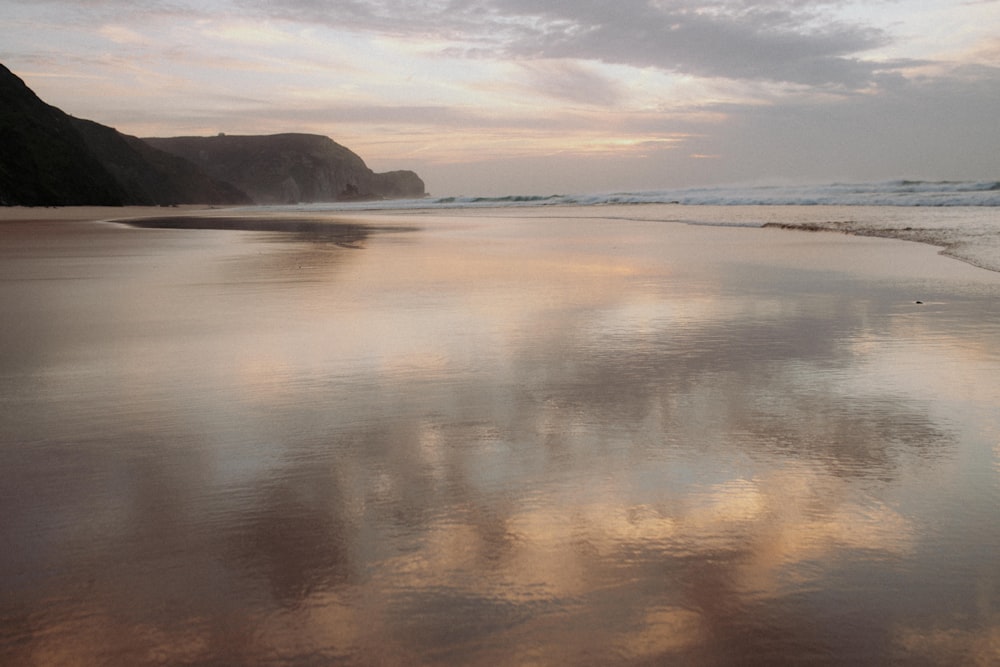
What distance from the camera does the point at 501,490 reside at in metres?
2.49

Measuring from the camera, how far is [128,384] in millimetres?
3953

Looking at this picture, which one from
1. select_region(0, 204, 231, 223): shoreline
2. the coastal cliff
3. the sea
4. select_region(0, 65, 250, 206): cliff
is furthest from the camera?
the coastal cliff

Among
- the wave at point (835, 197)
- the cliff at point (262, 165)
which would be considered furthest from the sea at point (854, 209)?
the cliff at point (262, 165)

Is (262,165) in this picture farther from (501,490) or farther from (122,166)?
(501,490)

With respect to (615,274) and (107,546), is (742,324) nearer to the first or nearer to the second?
(615,274)

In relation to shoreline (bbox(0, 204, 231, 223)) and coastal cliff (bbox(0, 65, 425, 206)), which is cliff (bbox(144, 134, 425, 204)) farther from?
shoreline (bbox(0, 204, 231, 223))

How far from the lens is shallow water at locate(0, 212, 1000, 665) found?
5.63 feet

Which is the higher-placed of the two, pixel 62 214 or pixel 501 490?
pixel 62 214

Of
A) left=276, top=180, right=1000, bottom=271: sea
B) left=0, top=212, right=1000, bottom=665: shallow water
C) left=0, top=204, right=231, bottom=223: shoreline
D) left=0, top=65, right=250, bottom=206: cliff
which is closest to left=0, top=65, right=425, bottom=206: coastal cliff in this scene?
left=0, top=65, right=250, bottom=206: cliff

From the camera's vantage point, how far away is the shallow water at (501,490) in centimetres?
172

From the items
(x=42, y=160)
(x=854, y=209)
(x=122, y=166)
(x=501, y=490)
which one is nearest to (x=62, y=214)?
(x=42, y=160)

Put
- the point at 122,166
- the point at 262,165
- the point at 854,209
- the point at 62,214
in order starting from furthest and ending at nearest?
1. the point at 262,165
2. the point at 122,166
3. the point at 62,214
4. the point at 854,209

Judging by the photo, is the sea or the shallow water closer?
the shallow water

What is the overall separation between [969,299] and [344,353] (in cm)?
542
